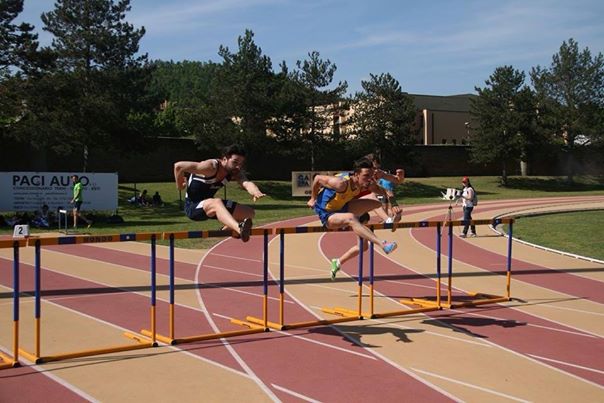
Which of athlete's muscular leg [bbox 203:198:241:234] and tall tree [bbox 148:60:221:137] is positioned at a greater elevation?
tall tree [bbox 148:60:221:137]

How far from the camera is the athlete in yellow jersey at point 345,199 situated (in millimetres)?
7472

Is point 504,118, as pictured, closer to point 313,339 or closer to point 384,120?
point 384,120

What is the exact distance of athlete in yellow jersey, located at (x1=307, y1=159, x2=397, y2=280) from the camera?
747cm

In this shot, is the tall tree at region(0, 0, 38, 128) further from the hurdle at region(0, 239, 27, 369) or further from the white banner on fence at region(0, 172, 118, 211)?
the hurdle at region(0, 239, 27, 369)

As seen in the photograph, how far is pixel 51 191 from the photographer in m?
22.2

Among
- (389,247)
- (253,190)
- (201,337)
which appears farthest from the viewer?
(201,337)

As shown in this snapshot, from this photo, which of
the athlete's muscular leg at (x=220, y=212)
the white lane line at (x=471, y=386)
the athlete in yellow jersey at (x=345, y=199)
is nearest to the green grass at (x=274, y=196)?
the athlete in yellow jersey at (x=345, y=199)

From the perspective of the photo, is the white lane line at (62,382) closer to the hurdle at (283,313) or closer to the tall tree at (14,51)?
the hurdle at (283,313)

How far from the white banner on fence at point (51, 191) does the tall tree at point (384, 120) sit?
23239 millimetres

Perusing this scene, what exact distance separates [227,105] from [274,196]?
20.2 ft

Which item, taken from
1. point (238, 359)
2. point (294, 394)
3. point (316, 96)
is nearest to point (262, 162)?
point (316, 96)

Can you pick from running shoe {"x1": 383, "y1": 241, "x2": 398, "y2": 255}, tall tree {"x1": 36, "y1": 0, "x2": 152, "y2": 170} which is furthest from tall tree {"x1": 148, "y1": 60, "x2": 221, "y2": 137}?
running shoe {"x1": 383, "y1": 241, "x2": 398, "y2": 255}

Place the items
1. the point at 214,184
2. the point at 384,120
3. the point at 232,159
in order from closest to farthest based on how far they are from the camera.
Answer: the point at 232,159 < the point at 214,184 < the point at 384,120

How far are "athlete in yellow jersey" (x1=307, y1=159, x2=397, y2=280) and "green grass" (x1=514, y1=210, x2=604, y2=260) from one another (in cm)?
876
